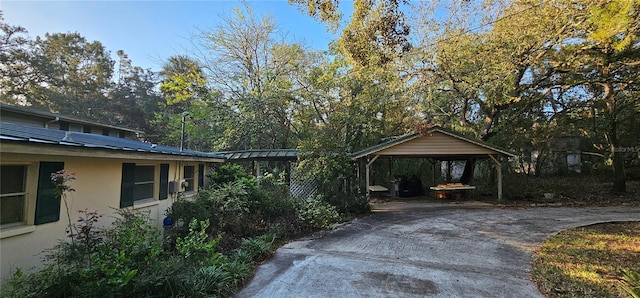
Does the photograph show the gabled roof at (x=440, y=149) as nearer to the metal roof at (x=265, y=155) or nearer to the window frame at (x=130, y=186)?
the metal roof at (x=265, y=155)

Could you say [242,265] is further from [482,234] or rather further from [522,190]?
[522,190]

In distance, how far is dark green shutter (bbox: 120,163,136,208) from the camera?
5.51 meters

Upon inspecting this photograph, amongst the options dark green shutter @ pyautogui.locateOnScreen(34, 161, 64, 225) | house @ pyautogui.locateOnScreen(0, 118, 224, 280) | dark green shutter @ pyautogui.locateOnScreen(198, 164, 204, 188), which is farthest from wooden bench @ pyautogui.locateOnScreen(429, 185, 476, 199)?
dark green shutter @ pyautogui.locateOnScreen(34, 161, 64, 225)

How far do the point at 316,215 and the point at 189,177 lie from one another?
413 centimetres

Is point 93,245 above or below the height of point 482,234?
above

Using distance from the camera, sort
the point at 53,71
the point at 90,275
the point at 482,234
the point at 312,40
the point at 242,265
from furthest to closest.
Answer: the point at 53,71 < the point at 312,40 < the point at 482,234 < the point at 242,265 < the point at 90,275

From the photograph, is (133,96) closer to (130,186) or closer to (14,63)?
(14,63)

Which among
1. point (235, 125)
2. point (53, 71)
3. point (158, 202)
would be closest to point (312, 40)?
point (235, 125)

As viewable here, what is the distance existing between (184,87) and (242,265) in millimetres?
13706

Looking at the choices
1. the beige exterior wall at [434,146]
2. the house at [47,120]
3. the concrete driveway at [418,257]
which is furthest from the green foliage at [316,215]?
the house at [47,120]

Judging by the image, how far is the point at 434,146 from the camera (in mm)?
10742

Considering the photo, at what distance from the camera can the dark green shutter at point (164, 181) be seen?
6903 mm

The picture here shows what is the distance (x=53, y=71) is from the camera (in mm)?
21562

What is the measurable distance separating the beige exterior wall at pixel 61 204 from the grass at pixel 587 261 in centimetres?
643
